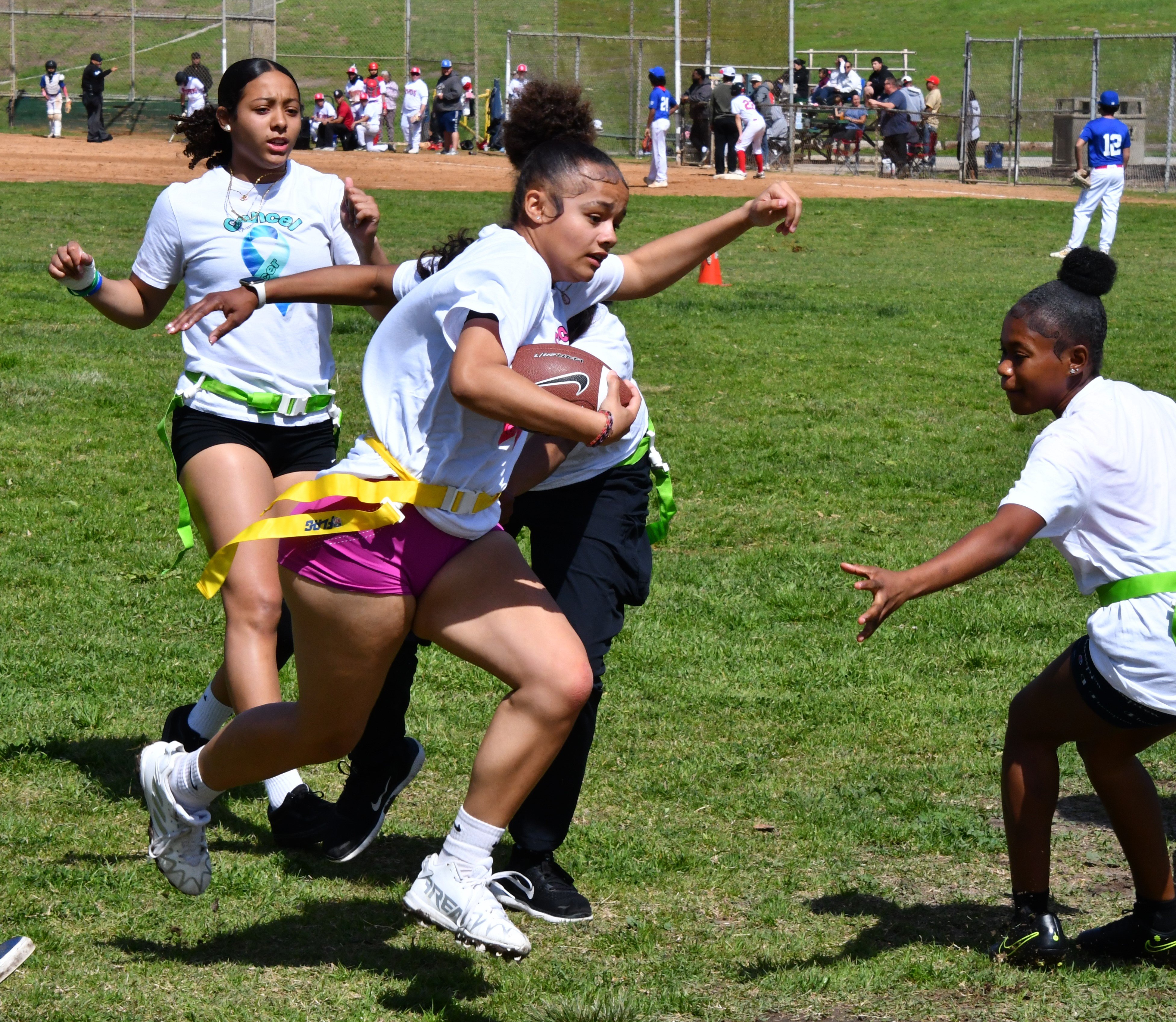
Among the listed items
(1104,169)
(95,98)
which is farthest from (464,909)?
(95,98)

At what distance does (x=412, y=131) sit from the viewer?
37.8 meters

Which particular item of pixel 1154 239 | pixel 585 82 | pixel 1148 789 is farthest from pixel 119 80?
pixel 1148 789

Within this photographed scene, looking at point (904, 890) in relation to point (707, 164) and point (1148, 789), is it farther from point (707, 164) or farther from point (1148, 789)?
point (707, 164)

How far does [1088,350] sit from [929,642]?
10.4 ft

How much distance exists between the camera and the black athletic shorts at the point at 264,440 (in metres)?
4.82

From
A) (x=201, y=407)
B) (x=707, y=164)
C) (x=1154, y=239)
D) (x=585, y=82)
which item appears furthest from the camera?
(x=585, y=82)

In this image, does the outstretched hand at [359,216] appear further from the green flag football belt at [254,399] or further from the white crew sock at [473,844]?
the white crew sock at [473,844]

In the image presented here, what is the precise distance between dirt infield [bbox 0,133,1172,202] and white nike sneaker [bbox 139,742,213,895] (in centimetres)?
2285

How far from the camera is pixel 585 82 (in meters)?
39.9

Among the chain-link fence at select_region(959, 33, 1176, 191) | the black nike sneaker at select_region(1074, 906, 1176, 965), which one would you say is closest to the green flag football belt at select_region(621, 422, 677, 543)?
the black nike sneaker at select_region(1074, 906, 1176, 965)

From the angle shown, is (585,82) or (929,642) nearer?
(929,642)

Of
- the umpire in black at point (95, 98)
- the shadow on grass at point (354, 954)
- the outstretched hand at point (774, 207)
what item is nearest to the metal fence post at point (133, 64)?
the umpire in black at point (95, 98)

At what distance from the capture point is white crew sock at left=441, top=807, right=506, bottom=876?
3535mm

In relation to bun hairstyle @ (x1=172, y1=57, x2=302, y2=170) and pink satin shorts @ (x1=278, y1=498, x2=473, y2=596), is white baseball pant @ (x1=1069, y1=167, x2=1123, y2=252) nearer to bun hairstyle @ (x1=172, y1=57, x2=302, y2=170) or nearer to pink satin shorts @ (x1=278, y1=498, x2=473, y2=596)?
bun hairstyle @ (x1=172, y1=57, x2=302, y2=170)
